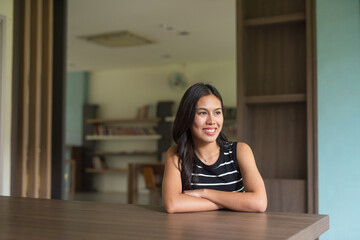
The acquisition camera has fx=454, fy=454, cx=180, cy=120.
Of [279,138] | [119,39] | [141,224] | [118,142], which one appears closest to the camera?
[141,224]

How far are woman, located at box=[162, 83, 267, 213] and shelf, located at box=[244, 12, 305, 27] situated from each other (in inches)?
61.5

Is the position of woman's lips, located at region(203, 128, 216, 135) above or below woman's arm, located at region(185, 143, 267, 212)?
above

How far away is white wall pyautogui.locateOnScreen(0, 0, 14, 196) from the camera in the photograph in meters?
4.10

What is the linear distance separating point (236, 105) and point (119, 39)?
10.7ft

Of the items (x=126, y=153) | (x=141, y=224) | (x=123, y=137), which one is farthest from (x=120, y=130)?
(x=141, y=224)

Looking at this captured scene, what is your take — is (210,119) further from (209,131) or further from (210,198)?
(210,198)

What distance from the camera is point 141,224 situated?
1373mm

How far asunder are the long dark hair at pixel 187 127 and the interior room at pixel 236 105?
200mm

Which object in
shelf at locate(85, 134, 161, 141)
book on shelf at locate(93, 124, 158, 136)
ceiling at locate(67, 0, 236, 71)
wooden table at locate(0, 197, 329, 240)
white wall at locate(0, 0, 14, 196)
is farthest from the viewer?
book on shelf at locate(93, 124, 158, 136)

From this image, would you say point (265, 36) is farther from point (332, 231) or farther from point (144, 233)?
point (144, 233)

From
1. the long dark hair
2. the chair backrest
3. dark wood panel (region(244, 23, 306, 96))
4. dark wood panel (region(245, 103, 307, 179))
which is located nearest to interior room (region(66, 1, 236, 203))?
the chair backrest

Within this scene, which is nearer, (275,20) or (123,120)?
(275,20)

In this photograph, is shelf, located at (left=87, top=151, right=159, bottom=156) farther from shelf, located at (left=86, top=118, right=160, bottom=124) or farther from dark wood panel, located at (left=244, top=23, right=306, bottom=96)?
dark wood panel, located at (left=244, top=23, right=306, bottom=96)

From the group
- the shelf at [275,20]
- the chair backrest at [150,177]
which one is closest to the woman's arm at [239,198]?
the shelf at [275,20]
